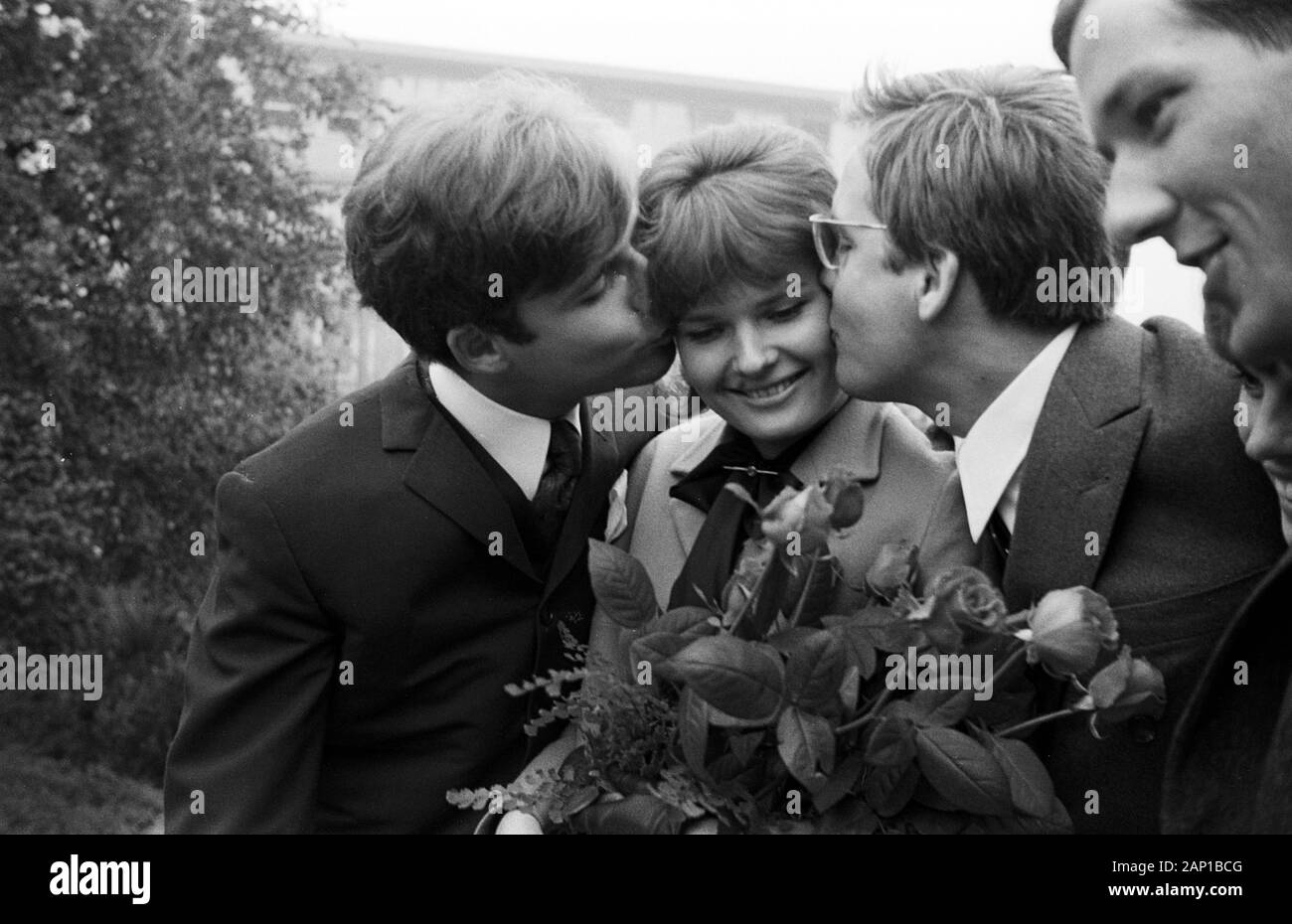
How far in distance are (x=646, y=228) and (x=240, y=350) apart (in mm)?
5333

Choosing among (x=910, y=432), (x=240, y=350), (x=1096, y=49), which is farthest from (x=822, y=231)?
(x=240, y=350)

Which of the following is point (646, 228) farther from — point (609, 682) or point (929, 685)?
point (929, 685)

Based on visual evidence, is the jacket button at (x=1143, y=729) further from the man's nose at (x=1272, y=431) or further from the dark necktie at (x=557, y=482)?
the dark necktie at (x=557, y=482)

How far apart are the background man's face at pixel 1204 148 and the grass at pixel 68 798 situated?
6.43 m

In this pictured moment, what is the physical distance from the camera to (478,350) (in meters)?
2.27

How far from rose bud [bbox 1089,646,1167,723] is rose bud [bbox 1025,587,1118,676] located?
0.9 inches

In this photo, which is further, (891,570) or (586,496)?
(586,496)

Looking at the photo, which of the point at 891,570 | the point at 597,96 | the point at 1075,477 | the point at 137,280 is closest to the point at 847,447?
the point at 1075,477

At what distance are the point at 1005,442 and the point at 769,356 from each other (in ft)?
1.16

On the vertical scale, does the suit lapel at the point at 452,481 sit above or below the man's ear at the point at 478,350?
below

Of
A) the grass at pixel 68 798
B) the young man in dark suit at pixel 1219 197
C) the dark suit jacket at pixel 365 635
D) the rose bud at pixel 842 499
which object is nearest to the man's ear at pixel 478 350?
the dark suit jacket at pixel 365 635

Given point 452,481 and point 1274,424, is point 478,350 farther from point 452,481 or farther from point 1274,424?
point 1274,424

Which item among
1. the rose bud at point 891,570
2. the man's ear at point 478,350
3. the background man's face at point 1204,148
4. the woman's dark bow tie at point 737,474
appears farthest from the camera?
the man's ear at point 478,350

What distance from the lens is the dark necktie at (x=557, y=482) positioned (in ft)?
7.29
